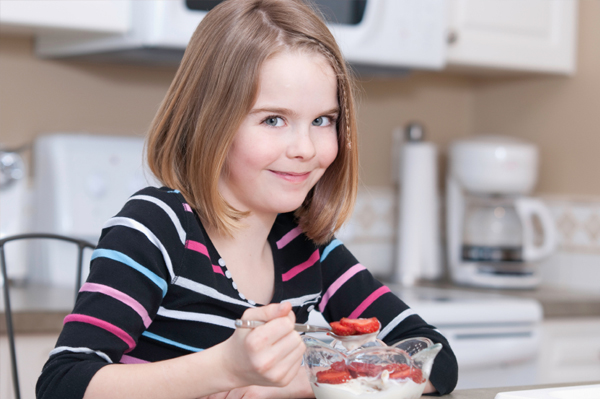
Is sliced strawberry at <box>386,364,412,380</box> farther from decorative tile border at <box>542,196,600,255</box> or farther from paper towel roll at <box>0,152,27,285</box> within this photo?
decorative tile border at <box>542,196,600,255</box>

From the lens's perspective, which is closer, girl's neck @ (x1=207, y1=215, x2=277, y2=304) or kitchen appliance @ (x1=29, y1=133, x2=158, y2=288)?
girl's neck @ (x1=207, y1=215, x2=277, y2=304)

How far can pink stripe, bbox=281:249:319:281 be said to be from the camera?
3.28 ft

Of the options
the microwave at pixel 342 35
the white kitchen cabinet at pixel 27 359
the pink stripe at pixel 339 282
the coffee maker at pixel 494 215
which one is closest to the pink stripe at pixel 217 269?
the pink stripe at pixel 339 282

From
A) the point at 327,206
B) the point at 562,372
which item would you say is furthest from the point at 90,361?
the point at 562,372

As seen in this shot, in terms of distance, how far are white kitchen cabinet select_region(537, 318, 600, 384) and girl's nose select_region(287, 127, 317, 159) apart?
1221 millimetres

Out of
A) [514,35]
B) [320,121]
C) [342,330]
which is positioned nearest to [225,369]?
[342,330]

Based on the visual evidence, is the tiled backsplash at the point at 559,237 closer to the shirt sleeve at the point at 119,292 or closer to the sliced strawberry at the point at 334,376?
the shirt sleeve at the point at 119,292

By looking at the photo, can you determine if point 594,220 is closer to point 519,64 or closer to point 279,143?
point 519,64

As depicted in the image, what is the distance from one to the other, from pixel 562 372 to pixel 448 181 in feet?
2.13

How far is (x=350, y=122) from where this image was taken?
3.17 feet

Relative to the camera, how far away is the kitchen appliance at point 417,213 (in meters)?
2.17

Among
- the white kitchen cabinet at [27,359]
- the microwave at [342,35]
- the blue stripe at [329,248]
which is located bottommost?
the white kitchen cabinet at [27,359]

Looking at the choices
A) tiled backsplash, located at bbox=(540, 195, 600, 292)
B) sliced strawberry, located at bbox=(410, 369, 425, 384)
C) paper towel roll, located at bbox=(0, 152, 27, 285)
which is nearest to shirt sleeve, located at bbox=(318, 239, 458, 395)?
sliced strawberry, located at bbox=(410, 369, 425, 384)

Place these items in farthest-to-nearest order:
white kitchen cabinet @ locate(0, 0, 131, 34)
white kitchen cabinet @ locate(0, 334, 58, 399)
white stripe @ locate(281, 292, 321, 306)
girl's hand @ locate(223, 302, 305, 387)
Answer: white kitchen cabinet @ locate(0, 0, 131, 34), white kitchen cabinet @ locate(0, 334, 58, 399), white stripe @ locate(281, 292, 321, 306), girl's hand @ locate(223, 302, 305, 387)
